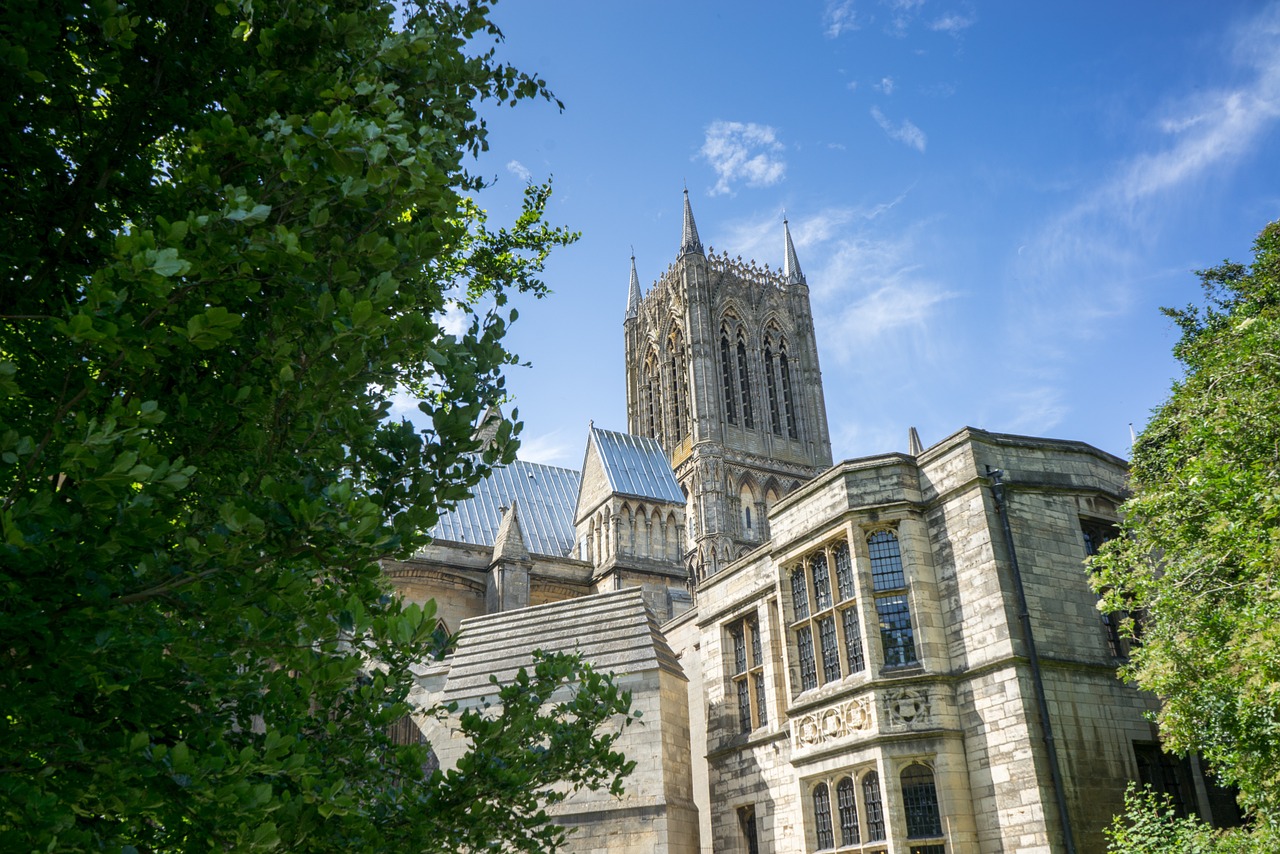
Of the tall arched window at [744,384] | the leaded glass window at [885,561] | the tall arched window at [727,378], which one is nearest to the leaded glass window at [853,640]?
the leaded glass window at [885,561]

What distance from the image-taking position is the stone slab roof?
17.3 m

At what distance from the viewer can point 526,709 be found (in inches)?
263

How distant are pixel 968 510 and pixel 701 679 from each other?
738 cm

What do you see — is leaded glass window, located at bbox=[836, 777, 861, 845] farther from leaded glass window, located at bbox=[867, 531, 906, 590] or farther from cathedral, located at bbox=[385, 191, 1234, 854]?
leaded glass window, located at bbox=[867, 531, 906, 590]

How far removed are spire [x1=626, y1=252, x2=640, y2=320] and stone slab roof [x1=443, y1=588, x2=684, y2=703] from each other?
55136 mm

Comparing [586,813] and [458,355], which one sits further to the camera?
[586,813]

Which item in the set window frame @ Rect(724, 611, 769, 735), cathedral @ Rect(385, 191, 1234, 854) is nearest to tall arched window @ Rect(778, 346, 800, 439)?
cathedral @ Rect(385, 191, 1234, 854)

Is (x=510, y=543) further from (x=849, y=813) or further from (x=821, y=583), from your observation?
(x=849, y=813)

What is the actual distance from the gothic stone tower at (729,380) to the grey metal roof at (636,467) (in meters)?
6.73

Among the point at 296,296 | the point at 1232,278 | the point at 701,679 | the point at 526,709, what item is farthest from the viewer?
the point at 1232,278

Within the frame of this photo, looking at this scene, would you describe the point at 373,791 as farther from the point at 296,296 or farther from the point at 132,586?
the point at 296,296

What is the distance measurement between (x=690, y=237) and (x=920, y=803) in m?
57.9

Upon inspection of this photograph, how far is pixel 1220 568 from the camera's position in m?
12.6

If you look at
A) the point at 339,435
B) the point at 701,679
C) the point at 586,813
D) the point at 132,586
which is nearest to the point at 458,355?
the point at 339,435
